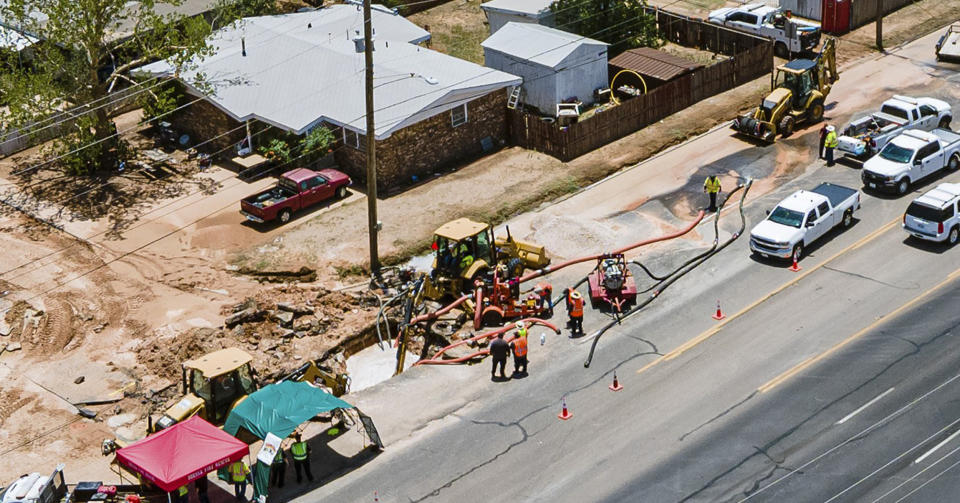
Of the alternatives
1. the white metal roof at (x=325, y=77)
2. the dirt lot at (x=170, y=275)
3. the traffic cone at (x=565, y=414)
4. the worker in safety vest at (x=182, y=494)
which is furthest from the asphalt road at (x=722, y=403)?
the white metal roof at (x=325, y=77)

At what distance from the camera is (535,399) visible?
1363 inches

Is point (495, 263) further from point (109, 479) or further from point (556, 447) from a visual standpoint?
point (109, 479)

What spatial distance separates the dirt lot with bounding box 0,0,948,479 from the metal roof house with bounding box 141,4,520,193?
156 centimetres

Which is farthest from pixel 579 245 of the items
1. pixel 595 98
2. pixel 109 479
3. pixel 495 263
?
pixel 109 479

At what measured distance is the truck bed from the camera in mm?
42438

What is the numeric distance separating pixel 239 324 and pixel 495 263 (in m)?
8.93

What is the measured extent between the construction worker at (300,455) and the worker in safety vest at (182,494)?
2.89m

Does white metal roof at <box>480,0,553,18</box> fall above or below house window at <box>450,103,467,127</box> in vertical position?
above

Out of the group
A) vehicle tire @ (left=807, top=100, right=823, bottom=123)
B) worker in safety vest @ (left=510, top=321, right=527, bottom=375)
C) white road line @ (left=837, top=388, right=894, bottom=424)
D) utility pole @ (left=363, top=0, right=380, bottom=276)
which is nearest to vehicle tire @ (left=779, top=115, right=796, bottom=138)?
vehicle tire @ (left=807, top=100, right=823, bottom=123)

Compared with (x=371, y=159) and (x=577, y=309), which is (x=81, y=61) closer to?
(x=371, y=159)

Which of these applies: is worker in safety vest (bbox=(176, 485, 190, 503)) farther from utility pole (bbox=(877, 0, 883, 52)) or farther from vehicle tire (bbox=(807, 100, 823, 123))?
utility pole (bbox=(877, 0, 883, 52))

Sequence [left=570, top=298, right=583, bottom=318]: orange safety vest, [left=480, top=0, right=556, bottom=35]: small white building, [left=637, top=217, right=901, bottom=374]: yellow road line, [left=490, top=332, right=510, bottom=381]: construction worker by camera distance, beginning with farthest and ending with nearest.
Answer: [left=480, top=0, right=556, bottom=35]: small white building
[left=570, top=298, right=583, bottom=318]: orange safety vest
[left=637, top=217, right=901, bottom=374]: yellow road line
[left=490, top=332, right=510, bottom=381]: construction worker

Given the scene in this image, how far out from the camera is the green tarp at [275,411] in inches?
1200

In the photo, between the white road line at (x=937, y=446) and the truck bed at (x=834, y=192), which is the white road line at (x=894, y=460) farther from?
the truck bed at (x=834, y=192)
